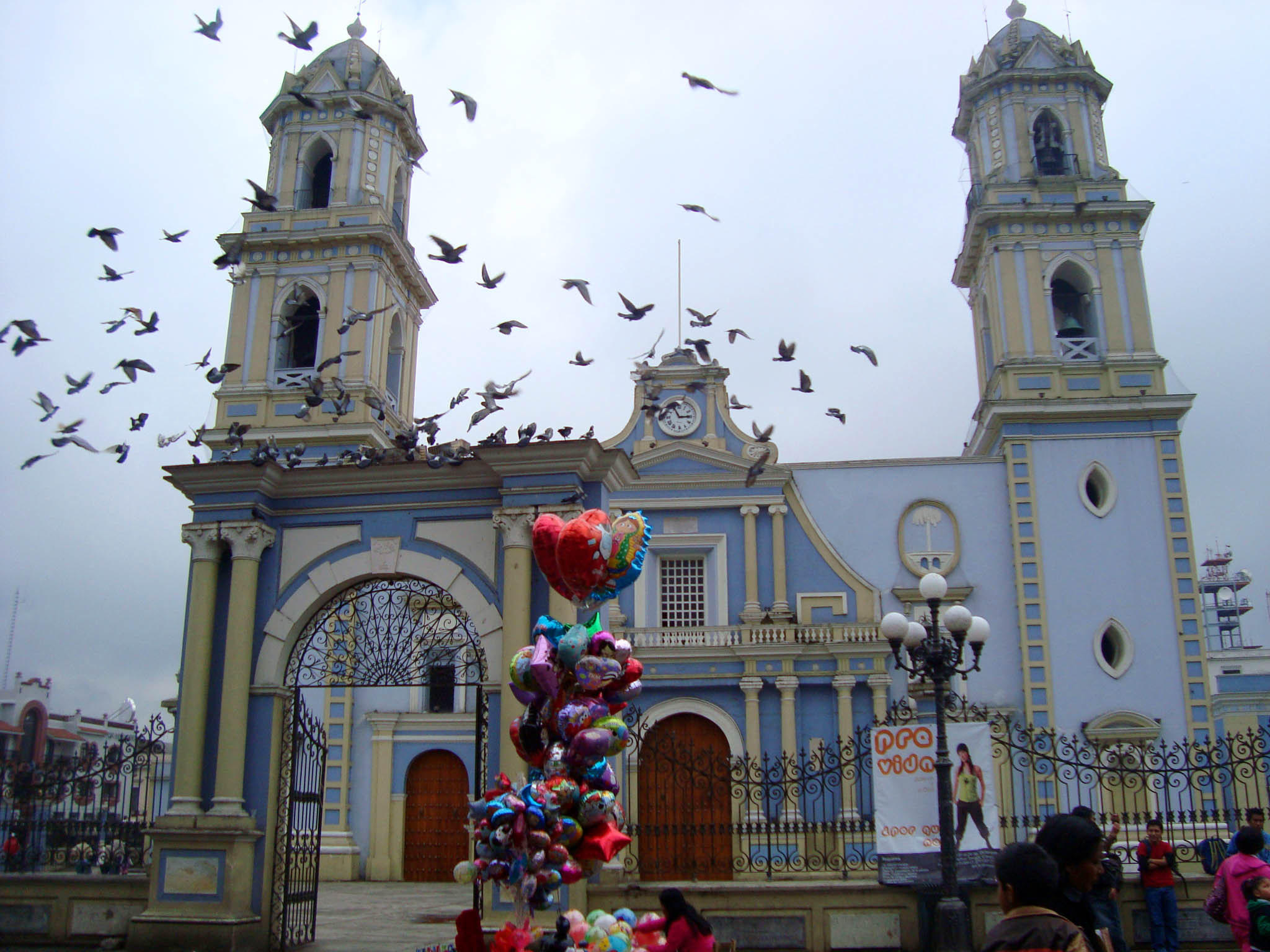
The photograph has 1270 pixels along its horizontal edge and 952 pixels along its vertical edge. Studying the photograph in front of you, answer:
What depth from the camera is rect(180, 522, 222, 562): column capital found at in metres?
12.1

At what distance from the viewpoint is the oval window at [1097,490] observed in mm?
23297

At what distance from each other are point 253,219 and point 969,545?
16.8m

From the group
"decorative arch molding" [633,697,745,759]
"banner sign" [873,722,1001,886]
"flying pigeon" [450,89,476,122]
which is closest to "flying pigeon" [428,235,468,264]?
"flying pigeon" [450,89,476,122]

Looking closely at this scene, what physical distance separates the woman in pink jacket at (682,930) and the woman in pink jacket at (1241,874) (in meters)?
3.18

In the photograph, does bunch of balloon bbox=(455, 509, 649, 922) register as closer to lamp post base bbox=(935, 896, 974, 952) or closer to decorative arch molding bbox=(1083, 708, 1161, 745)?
lamp post base bbox=(935, 896, 974, 952)

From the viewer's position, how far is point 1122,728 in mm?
21672

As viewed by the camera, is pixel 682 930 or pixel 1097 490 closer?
pixel 682 930

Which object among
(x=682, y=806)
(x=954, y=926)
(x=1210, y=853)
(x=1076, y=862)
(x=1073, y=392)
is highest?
(x=1073, y=392)

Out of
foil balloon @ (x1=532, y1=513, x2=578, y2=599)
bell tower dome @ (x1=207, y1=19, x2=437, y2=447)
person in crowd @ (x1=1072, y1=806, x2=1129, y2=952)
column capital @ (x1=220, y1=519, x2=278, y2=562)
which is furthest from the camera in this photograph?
bell tower dome @ (x1=207, y1=19, x2=437, y2=447)

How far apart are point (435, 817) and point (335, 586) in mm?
13202

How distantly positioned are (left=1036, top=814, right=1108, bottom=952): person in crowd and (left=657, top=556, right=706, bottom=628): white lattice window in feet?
63.5

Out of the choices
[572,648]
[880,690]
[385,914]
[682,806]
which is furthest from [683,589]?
[572,648]

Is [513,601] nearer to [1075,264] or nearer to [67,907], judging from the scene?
[67,907]

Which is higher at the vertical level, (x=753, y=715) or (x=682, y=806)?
(x=753, y=715)
